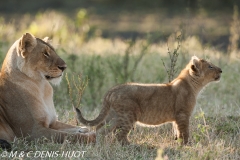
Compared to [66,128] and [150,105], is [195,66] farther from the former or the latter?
[66,128]

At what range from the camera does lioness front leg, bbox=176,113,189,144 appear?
700 cm

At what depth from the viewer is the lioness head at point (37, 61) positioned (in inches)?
267

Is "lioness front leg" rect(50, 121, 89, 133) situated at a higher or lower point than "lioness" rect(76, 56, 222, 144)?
lower

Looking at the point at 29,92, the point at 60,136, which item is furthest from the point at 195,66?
the point at 29,92

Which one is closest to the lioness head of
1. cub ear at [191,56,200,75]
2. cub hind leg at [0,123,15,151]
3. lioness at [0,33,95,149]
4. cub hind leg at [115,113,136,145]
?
lioness at [0,33,95,149]

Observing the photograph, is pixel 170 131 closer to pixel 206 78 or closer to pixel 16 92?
pixel 206 78

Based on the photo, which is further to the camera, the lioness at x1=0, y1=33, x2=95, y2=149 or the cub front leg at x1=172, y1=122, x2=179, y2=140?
the cub front leg at x1=172, y1=122, x2=179, y2=140

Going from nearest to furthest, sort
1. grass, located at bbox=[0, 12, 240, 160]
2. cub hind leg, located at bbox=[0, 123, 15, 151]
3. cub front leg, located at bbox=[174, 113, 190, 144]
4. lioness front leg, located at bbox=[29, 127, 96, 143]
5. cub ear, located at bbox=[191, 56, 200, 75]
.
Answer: grass, located at bbox=[0, 12, 240, 160]
cub hind leg, located at bbox=[0, 123, 15, 151]
lioness front leg, located at bbox=[29, 127, 96, 143]
cub front leg, located at bbox=[174, 113, 190, 144]
cub ear, located at bbox=[191, 56, 200, 75]

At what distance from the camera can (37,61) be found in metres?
6.85

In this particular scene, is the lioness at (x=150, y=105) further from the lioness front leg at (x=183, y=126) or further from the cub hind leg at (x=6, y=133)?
the cub hind leg at (x=6, y=133)

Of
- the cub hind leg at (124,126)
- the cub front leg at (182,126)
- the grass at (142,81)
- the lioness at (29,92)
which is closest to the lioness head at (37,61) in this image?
the lioness at (29,92)

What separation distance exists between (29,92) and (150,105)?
54.4 inches

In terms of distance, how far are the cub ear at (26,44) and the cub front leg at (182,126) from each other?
6.10 ft

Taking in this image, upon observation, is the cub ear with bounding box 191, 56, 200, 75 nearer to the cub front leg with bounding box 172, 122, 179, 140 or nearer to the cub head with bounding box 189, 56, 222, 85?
the cub head with bounding box 189, 56, 222, 85
